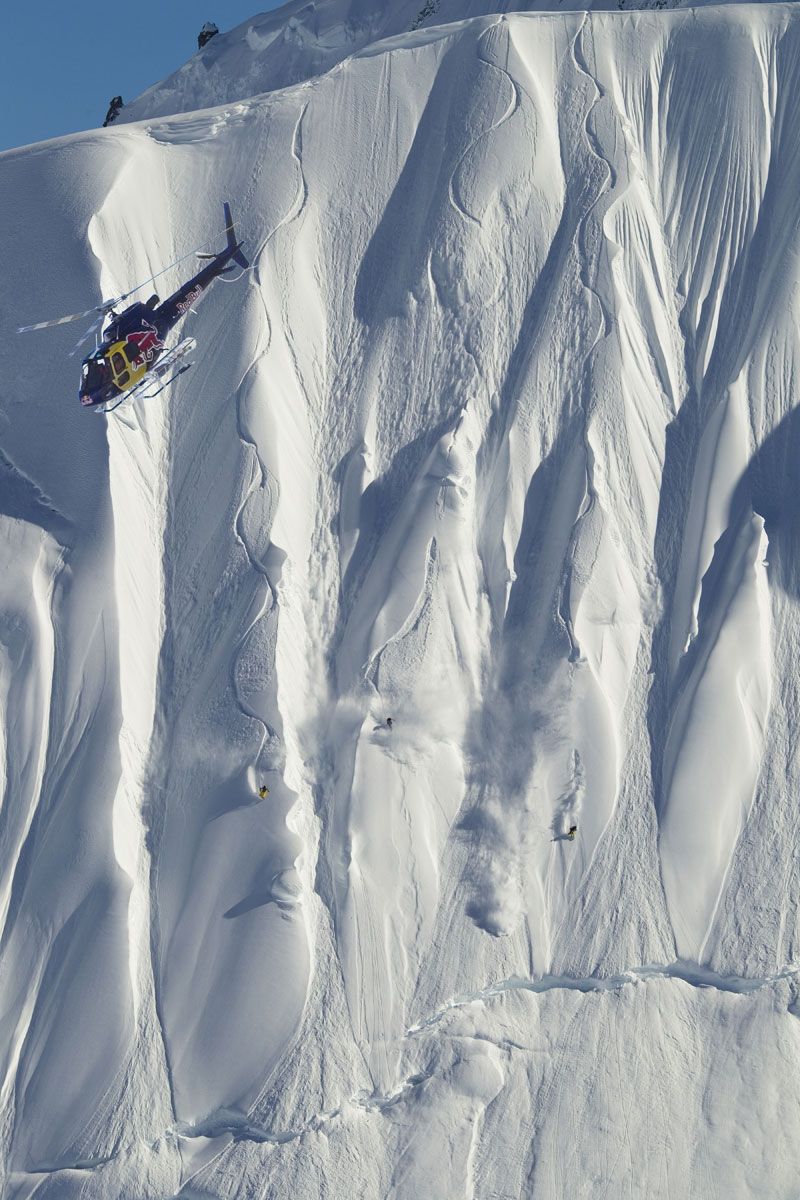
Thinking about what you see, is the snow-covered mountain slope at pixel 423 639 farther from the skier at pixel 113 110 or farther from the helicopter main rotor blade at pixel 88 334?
the skier at pixel 113 110

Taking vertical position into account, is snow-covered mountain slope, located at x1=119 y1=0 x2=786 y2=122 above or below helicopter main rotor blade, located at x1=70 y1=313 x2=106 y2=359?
above

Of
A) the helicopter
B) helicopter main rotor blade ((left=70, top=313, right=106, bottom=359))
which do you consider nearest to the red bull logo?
the helicopter

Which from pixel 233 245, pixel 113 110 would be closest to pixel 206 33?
pixel 113 110

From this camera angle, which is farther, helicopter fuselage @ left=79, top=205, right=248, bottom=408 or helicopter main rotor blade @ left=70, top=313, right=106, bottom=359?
helicopter main rotor blade @ left=70, top=313, right=106, bottom=359

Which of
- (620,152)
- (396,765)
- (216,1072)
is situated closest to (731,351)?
(620,152)

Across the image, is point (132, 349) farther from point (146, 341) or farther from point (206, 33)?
point (206, 33)

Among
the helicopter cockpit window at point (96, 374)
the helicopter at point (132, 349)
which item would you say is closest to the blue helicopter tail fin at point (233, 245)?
the helicopter at point (132, 349)

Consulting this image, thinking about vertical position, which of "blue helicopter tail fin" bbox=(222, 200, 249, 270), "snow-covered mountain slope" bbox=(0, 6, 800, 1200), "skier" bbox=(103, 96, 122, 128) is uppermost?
"skier" bbox=(103, 96, 122, 128)

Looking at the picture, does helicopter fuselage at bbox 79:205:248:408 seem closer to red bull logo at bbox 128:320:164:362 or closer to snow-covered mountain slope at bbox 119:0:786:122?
red bull logo at bbox 128:320:164:362
